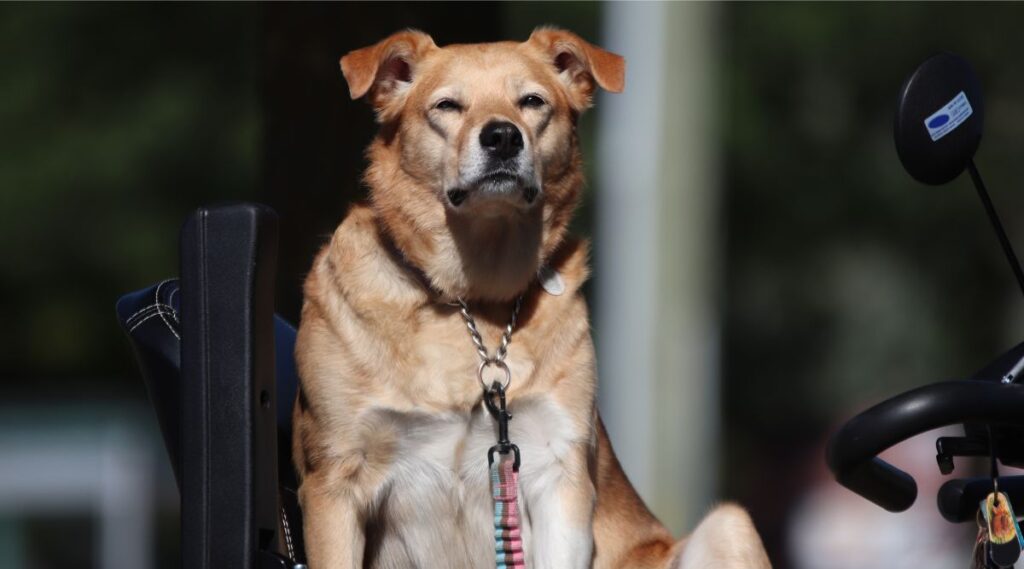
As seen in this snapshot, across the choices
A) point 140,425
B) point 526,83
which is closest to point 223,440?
point 526,83

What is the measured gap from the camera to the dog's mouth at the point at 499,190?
3.09m

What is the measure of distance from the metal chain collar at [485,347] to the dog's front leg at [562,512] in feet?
0.67

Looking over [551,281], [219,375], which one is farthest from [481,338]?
[219,375]

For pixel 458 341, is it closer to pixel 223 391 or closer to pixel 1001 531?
pixel 223 391

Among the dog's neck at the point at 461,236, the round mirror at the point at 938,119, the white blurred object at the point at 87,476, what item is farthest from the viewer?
the white blurred object at the point at 87,476

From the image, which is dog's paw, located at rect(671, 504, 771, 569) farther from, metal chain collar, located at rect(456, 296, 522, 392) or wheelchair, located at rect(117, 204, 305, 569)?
wheelchair, located at rect(117, 204, 305, 569)

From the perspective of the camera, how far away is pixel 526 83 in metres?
3.26

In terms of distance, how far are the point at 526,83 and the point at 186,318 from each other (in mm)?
1465

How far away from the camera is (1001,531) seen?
A: 5.98ft

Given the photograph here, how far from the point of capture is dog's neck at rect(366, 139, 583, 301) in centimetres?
313

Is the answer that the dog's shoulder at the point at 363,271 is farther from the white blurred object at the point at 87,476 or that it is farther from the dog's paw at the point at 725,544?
the white blurred object at the point at 87,476

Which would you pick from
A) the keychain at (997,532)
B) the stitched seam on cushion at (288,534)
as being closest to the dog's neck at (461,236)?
the stitched seam on cushion at (288,534)

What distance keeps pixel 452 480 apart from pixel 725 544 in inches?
22.7

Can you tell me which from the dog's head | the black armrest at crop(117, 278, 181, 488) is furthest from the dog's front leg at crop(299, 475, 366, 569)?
the dog's head
